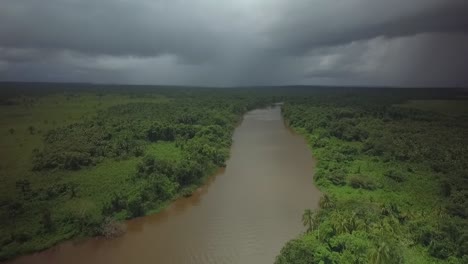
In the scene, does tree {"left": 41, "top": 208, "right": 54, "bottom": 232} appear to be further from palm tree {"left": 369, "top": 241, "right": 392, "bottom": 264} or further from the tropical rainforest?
palm tree {"left": 369, "top": 241, "right": 392, "bottom": 264}

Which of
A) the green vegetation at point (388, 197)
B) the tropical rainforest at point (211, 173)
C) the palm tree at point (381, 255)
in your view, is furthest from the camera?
the tropical rainforest at point (211, 173)

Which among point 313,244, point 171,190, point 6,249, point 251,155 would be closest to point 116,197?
point 171,190

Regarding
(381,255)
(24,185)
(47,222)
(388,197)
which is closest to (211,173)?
(24,185)

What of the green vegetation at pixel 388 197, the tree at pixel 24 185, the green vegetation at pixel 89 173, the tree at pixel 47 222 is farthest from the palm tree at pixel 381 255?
the tree at pixel 24 185

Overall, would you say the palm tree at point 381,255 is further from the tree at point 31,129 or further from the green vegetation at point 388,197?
the tree at point 31,129

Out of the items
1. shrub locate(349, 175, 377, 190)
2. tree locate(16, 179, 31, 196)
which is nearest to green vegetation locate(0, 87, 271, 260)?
tree locate(16, 179, 31, 196)
